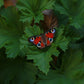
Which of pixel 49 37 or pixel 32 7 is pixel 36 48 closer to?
pixel 49 37

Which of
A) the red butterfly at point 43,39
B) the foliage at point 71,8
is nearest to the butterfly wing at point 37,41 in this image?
the red butterfly at point 43,39

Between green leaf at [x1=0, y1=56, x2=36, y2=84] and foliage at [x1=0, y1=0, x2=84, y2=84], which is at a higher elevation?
foliage at [x1=0, y1=0, x2=84, y2=84]

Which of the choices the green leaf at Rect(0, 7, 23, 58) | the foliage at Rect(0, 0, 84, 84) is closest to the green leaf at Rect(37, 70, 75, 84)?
the foliage at Rect(0, 0, 84, 84)

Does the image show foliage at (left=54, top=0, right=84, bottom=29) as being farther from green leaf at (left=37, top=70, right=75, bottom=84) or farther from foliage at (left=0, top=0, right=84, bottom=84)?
green leaf at (left=37, top=70, right=75, bottom=84)

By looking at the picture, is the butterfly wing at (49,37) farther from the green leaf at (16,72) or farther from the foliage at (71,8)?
the green leaf at (16,72)

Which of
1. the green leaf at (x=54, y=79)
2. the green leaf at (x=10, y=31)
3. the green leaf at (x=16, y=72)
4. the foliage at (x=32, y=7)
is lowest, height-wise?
the green leaf at (x=16, y=72)
